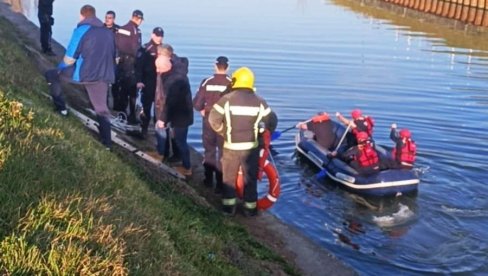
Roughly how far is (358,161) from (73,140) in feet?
24.1

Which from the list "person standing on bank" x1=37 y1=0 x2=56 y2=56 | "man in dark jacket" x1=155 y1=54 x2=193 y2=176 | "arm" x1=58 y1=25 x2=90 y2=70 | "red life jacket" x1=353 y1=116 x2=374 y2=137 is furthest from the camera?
"person standing on bank" x1=37 y1=0 x2=56 y2=56

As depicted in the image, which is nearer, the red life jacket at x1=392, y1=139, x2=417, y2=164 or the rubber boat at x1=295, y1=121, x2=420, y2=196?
the rubber boat at x1=295, y1=121, x2=420, y2=196

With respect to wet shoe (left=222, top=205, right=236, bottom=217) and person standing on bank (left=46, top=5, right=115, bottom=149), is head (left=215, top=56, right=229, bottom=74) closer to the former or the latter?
person standing on bank (left=46, top=5, right=115, bottom=149)

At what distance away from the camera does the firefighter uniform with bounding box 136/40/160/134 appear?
12609 mm

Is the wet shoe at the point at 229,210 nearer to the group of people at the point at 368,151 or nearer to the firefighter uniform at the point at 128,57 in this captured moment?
the group of people at the point at 368,151

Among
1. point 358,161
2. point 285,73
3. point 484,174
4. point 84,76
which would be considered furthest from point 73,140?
point 285,73

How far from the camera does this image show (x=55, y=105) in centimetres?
1070

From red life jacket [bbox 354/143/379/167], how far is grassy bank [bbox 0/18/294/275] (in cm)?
522

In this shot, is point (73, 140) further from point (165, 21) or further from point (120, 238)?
point (165, 21)

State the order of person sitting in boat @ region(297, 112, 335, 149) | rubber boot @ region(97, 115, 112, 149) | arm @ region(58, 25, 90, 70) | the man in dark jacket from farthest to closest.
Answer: person sitting in boat @ region(297, 112, 335, 149) → the man in dark jacket → rubber boot @ region(97, 115, 112, 149) → arm @ region(58, 25, 90, 70)

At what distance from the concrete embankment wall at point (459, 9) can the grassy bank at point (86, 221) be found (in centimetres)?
4083

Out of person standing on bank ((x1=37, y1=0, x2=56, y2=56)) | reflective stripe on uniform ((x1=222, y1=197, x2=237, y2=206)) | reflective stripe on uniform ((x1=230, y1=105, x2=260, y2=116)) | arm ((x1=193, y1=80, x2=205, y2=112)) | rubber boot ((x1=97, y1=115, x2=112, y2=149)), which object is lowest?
reflective stripe on uniform ((x1=222, y1=197, x2=237, y2=206))

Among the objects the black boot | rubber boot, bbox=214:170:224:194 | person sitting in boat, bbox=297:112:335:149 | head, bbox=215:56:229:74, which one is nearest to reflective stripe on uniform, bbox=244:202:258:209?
rubber boot, bbox=214:170:224:194

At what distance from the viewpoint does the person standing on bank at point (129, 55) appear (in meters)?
13.8
